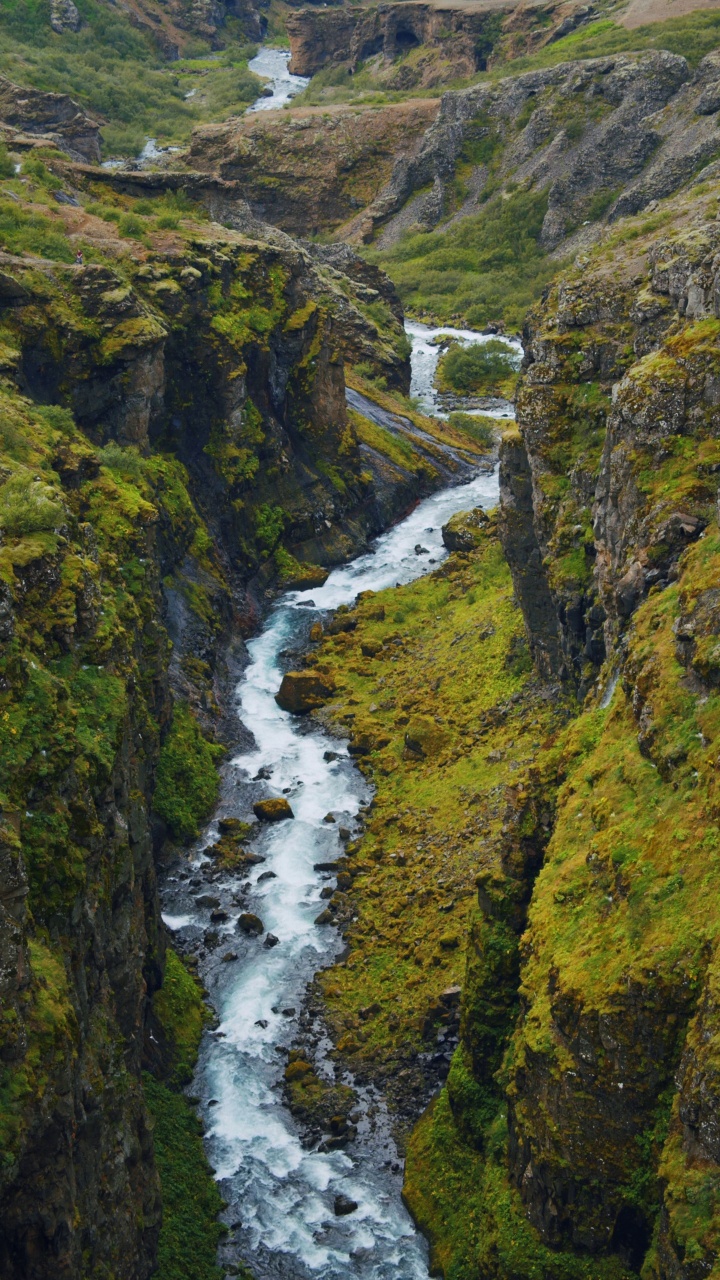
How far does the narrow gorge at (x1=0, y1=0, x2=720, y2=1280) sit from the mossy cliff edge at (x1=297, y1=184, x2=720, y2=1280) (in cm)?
11

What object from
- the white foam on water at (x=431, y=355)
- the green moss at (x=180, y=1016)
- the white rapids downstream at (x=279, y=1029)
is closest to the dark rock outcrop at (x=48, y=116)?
the white foam on water at (x=431, y=355)

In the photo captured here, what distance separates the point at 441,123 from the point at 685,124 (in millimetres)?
36856

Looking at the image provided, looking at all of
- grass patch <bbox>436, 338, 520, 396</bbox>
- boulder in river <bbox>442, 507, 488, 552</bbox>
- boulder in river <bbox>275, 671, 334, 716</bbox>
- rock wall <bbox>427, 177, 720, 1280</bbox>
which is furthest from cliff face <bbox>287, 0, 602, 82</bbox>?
rock wall <bbox>427, 177, 720, 1280</bbox>

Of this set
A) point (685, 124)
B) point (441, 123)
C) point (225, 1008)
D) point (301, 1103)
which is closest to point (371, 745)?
point (225, 1008)

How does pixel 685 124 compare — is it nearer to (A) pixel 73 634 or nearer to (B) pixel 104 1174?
(A) pixel 73 634

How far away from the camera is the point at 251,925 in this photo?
38.5 metres

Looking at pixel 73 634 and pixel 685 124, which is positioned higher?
pixel 685 124

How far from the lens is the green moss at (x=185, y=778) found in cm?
4262

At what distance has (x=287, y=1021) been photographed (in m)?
34.9

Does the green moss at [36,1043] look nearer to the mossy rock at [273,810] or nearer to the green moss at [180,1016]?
the green moss at [180,1016]

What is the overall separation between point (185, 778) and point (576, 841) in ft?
72.9

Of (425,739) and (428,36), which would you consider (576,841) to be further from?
(428,36)

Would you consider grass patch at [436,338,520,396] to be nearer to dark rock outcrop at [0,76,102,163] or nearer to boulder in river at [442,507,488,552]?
boulder in river at [442,507,488,552]

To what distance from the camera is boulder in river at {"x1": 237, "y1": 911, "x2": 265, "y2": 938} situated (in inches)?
1516
